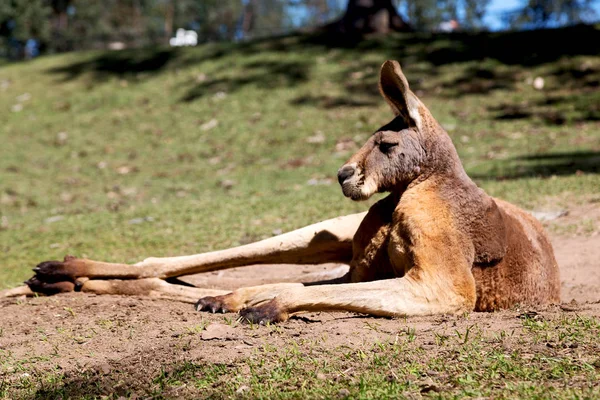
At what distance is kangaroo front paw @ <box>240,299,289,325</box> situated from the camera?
12.9 feet

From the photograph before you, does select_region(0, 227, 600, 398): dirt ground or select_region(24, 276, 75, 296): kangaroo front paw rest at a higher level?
select_region(0, 227, 600, 398): dirt ground

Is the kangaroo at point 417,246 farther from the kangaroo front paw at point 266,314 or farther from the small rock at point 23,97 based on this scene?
the small rock at point 23,97

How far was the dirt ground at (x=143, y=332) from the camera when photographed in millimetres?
3529

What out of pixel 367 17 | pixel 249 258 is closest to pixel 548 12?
pixel 367 17

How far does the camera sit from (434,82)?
14.9 m

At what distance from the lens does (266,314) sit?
13.0 feet

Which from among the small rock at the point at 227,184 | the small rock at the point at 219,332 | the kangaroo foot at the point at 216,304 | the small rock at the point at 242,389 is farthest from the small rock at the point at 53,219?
the small rock at the point at 242,389

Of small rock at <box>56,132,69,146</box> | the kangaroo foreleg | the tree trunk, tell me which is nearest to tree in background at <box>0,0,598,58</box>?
the tree trunk

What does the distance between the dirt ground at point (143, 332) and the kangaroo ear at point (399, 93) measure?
1.14m

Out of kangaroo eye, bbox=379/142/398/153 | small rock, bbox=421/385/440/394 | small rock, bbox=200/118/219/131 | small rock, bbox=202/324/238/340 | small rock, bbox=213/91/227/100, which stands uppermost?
kangaroo eye, bbox=379/142/398/153

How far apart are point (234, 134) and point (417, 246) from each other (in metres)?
10.0

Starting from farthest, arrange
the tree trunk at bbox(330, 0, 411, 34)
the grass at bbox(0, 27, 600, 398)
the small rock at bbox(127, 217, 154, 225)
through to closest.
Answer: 1. the tree trunk at bbox(330, 0, 411, 34)
2. the small rock at bbox(127, 217, 154, 225)
3. the grass at bbox(0, 27, 600, 398)

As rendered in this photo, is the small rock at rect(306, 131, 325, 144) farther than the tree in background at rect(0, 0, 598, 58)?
No

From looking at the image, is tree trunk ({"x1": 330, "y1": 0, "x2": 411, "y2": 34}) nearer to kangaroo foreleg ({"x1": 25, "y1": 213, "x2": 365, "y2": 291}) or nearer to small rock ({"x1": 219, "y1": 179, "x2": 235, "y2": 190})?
small rock ({"x1": 219, "y1": 179, "x2": 235, "y2": 190})
